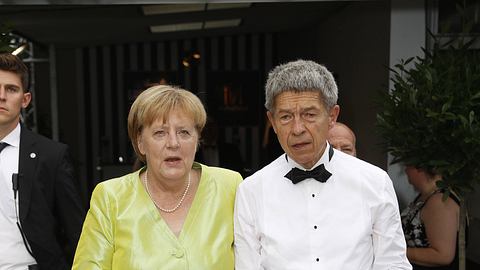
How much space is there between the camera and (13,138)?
2.49 m

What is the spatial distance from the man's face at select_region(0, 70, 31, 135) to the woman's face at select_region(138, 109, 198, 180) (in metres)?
0.77

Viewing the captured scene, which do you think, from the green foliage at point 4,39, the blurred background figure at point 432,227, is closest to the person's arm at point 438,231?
the blurred background figure at point 432,227

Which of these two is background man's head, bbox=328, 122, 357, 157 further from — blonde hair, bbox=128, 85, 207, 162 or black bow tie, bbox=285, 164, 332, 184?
blonde hair, bbox=128, 85, 207, 162

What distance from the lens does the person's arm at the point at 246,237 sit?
193cm

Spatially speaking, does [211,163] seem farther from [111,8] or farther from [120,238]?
[120,238]

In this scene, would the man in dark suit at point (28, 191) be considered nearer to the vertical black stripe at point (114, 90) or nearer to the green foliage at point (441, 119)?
the green foliage at point (441, 119)

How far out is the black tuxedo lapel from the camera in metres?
2.40

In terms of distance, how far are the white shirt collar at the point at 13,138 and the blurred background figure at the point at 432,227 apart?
2038 millimetres

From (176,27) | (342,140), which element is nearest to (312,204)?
(342,140)

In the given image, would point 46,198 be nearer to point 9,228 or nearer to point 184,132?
point 9,228

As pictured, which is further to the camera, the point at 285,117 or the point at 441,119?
the point at 441,119

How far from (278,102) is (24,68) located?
50.2 inches

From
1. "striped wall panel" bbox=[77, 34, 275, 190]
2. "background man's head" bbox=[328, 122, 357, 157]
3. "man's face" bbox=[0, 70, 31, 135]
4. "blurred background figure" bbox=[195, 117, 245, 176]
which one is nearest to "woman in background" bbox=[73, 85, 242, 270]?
"man's face" bbox=[0, 70, 31, 135]

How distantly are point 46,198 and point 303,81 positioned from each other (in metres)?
1.31
